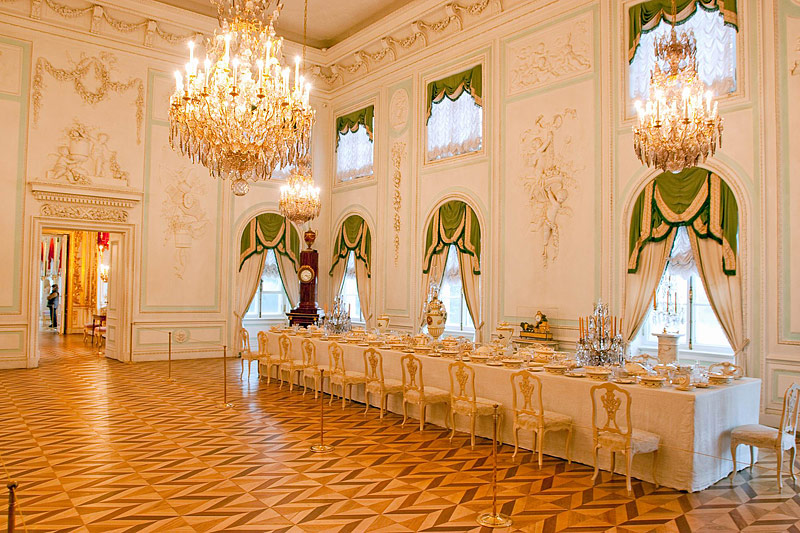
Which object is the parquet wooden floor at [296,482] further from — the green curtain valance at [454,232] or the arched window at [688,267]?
the green curtain valance at [454,232]

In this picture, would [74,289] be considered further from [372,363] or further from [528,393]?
[528,393]

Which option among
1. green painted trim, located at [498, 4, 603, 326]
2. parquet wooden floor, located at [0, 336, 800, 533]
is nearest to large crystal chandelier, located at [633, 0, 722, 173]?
green painted trim, located at [498, 4, 603, 326]

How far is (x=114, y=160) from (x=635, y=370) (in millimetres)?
10254

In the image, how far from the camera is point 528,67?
9.95m

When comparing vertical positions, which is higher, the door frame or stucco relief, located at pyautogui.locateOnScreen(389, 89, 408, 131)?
stucco relief, located at pyautogui.locateOnScreen(389, 89, 408, 131)

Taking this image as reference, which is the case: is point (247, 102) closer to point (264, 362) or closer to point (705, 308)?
point (264, 362)

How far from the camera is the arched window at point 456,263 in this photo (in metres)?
10.6

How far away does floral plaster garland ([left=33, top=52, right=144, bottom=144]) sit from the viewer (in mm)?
10914

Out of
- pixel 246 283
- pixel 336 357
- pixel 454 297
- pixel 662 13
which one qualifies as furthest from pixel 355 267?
pixel 662 13

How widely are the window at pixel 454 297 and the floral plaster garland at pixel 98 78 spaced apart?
658cm

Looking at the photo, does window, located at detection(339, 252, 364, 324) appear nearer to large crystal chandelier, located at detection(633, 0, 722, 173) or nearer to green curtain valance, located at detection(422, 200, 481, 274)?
green curtain valance, located at detection(422, 200, 481, 274)

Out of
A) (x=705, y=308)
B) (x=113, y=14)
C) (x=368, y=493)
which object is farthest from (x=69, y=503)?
(x=113, y=14)

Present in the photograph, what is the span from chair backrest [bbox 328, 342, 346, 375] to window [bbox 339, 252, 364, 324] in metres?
5.48

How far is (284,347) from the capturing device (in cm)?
919
